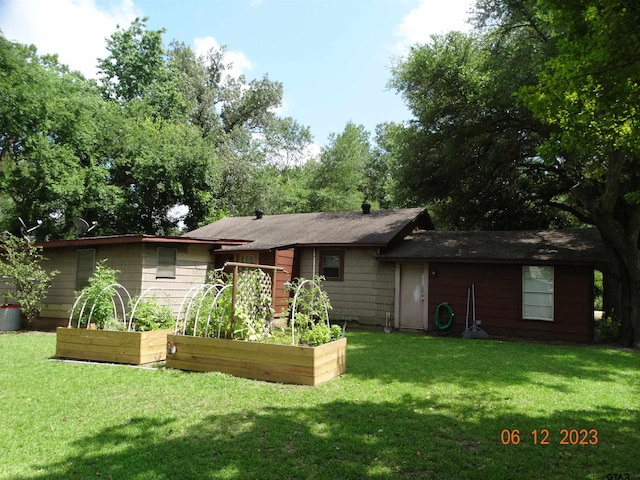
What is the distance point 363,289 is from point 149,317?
23.8 ft

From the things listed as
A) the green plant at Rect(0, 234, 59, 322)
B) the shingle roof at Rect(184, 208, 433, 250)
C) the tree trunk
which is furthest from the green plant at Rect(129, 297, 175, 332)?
the tree trunk

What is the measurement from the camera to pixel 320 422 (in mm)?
4438

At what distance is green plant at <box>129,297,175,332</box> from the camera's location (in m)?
7.94

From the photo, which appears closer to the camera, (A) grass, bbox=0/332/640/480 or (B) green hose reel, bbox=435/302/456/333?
(A) grass, bbox=0/332/640/480

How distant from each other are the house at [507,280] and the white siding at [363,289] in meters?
0.35

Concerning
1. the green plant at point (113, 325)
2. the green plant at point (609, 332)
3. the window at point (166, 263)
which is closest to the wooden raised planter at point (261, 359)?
the green plant at point (113, 325)

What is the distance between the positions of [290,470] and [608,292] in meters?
14.6

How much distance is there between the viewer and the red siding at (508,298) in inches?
436

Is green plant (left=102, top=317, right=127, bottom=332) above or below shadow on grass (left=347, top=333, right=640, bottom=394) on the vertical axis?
above

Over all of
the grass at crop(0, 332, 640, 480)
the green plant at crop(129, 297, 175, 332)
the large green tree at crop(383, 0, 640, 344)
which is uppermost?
the large green tree at crop(383, 0, 640, 344)

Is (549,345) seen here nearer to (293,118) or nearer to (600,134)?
(600,134)

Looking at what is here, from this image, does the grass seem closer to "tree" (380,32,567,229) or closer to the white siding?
the white siding

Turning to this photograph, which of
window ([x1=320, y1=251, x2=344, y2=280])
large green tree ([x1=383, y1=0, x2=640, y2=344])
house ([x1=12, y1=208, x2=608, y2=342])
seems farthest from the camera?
window ([x1=320, y1=251, x2=344, y2=280])

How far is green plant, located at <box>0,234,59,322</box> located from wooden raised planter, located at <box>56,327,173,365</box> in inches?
215
